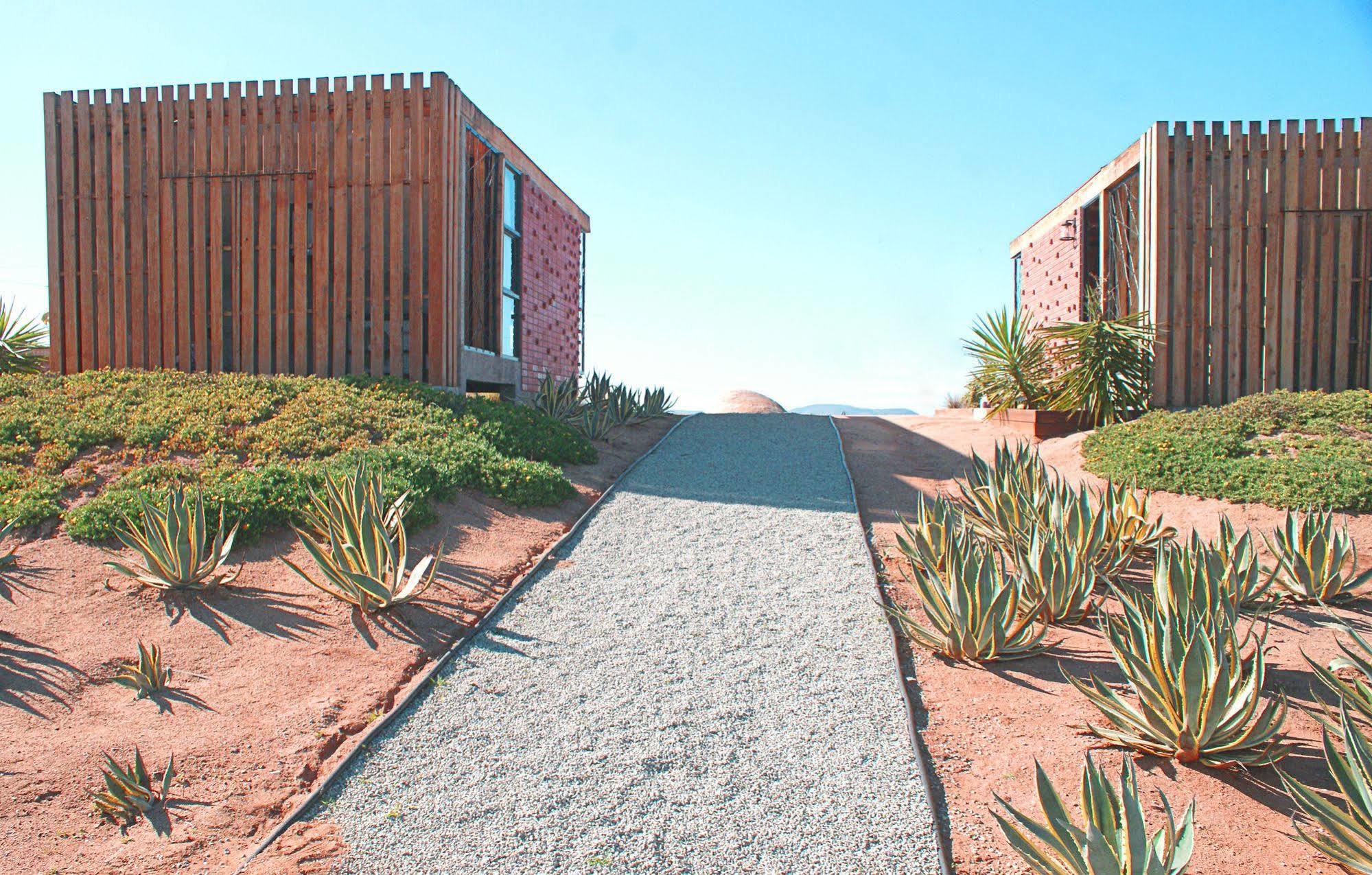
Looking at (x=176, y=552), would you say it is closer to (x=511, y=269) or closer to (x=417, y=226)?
(x=417, y=226)

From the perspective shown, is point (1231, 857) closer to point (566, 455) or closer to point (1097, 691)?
point (1097, 691)

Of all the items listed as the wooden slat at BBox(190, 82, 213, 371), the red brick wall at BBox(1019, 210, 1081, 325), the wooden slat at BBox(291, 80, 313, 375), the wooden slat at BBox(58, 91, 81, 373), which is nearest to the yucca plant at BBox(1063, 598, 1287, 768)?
the wooden slat at BBox(291, 80, 313, 375)

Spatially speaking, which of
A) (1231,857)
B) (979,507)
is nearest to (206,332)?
(979,507)

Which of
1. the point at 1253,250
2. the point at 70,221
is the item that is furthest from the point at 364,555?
the point at 1253,250

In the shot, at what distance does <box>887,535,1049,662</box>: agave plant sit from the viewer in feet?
14.5

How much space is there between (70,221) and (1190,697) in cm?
1392

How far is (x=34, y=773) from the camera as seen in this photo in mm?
3760

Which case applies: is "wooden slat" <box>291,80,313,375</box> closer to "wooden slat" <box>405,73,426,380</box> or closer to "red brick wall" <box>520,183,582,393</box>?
"wooden slat" <box>405,73,426,380</box>

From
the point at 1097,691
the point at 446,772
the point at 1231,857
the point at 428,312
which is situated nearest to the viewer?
the point at 1231,857

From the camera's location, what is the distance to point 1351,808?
2.65 m

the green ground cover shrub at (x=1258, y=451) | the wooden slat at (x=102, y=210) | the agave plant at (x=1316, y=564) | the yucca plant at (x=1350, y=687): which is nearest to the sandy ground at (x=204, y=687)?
the yucca plant at (x=1350, y=687)

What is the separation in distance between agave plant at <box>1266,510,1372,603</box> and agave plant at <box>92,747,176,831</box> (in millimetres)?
5745

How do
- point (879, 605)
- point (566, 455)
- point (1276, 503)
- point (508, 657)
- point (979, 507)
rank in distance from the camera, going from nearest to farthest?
point (508, 657) < point (879, 605) < point (979, 507) < point (1276, 503) < point (566, 455)

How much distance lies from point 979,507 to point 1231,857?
12.3ft
